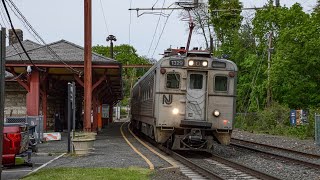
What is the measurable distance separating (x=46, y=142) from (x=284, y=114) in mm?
17808

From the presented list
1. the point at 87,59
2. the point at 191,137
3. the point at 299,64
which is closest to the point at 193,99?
the point at 191,137

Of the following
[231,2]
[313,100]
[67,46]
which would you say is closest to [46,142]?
[67,46]

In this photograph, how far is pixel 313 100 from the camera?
36812mm

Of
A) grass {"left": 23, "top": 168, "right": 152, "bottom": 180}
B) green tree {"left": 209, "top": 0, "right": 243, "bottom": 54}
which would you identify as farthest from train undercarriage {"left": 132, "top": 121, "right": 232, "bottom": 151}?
green tree {"left": 209, "top": 0, "right": 243, "bottom": 54}

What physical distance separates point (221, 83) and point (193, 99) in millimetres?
1103

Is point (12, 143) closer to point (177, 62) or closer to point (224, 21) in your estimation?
point (177, 62)

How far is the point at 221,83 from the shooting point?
54.0ft

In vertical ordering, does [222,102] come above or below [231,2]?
below

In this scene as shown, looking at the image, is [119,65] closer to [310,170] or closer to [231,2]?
[310,170]

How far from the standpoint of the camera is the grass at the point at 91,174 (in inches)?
423

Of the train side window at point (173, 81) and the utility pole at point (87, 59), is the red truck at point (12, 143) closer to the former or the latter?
the train side window at point (173, 81)

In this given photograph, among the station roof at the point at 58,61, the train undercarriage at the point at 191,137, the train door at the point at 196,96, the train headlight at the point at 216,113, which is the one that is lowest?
the train undercarriage at the point at 191,137

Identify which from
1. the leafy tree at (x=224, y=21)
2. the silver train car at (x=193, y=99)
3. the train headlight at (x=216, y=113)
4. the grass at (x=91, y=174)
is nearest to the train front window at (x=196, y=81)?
the silver train car at (x=193, y=99)

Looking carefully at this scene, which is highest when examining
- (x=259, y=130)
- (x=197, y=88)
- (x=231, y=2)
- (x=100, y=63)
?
(x=231, y=2)
